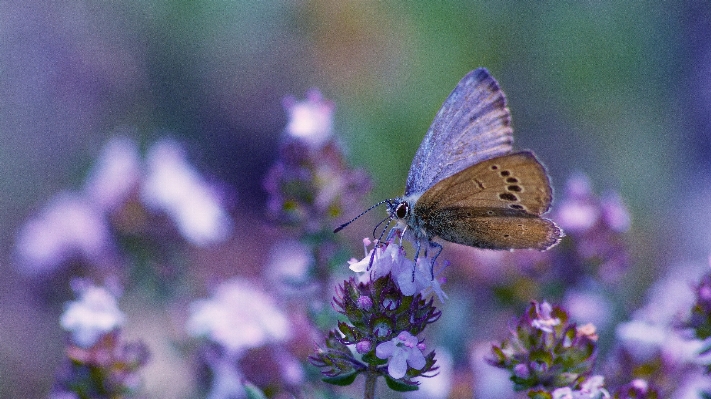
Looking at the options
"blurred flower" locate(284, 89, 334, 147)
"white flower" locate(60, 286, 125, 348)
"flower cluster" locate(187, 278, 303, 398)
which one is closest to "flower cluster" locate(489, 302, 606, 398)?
"flower cluster" locate(187, 278, 303, 398)

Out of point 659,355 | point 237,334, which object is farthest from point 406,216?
point 659,355

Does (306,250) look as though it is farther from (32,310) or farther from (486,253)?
(32,310)

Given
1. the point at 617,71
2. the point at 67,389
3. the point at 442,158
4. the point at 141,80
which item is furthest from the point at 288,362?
the point at 617,71

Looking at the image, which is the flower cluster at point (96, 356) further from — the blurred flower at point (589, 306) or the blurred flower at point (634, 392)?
the blurred flower at point (589, 306)

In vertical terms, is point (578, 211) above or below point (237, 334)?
above

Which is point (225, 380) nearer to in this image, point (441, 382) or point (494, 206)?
point (441, 382)

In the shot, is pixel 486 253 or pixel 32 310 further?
pixel 32 310
